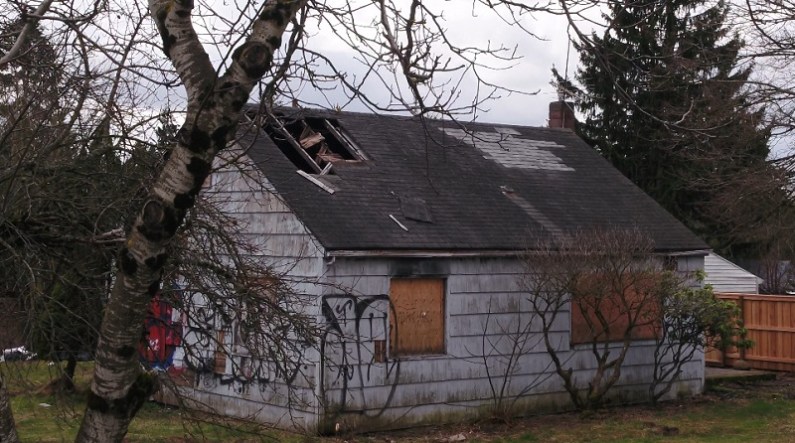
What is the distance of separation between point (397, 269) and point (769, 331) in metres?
Result: 11.2

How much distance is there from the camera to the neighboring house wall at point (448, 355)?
48.1ft

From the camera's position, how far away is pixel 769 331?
22469 mm

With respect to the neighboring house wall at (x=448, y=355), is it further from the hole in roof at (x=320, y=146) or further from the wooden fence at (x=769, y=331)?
the wooden fence at (x=769, y=331)

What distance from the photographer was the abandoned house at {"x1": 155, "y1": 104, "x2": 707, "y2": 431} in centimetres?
1466

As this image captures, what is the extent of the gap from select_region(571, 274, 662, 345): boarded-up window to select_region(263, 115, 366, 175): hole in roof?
4607 mm

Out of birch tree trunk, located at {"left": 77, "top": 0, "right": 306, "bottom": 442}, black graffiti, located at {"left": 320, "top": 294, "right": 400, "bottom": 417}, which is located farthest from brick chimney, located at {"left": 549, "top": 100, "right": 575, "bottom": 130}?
birch tree trunk, located at {"left": 77, "top": 0, "right": 306, "bottom": 442}

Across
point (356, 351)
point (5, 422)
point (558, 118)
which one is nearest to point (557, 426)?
point (356, 351)

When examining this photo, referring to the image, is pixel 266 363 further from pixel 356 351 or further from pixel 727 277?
pixel 727 277

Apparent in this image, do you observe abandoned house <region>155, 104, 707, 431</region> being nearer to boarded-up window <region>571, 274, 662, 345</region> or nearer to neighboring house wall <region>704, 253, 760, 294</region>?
boarded-up window <region>571, 274, 662, 345</region>

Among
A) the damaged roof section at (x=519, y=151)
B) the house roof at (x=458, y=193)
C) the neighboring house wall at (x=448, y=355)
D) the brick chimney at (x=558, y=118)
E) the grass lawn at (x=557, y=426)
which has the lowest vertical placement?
the grass lawn at (x=557, y=426)

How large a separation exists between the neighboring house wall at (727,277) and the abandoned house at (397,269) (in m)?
12.9

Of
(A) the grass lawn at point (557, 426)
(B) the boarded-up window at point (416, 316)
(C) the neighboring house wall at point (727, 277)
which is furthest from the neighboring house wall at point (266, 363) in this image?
(C) the neighboring house wall at point (727, 277)

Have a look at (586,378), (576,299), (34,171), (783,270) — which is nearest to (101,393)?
(34,171)

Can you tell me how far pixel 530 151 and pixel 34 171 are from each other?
48.7ft
